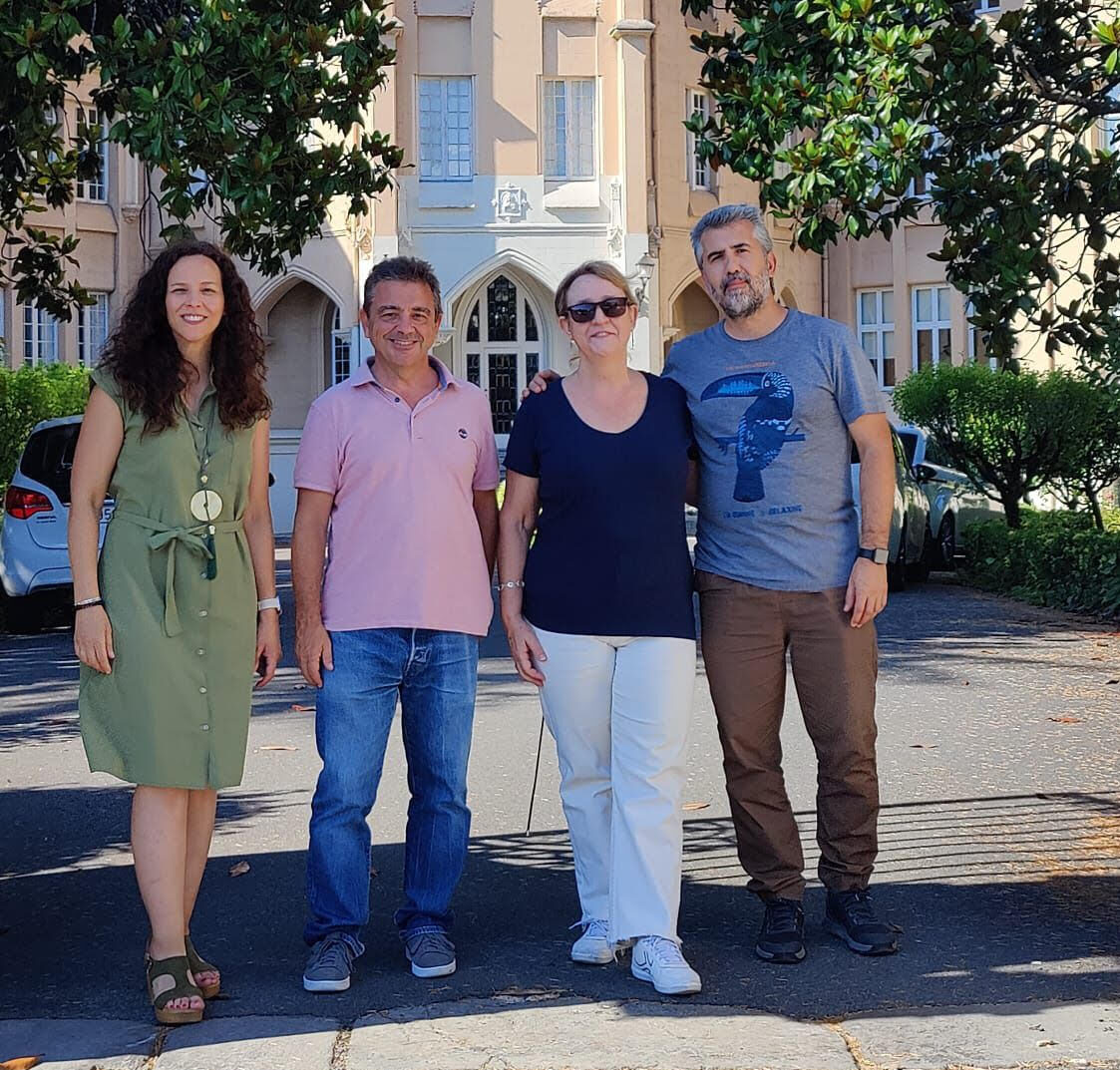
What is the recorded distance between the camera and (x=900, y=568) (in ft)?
66.4

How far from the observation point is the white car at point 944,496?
22.1 meters

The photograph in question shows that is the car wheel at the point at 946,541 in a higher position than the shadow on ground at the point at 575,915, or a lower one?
higher

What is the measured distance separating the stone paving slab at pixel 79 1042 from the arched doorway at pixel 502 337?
32.3 meters

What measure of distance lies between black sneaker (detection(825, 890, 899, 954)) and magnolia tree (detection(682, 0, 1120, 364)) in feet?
16.9

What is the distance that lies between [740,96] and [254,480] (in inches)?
229

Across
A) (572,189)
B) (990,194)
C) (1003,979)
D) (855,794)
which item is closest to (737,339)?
(855,794)

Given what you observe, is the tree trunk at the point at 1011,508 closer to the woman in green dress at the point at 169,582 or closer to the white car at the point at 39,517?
the white car at the point at 39,517

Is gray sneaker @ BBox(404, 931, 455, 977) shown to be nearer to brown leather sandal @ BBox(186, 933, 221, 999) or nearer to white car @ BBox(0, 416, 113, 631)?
brown leather sandal @ BBox(186, 933, 221, 999)

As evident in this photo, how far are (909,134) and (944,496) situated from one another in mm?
12767

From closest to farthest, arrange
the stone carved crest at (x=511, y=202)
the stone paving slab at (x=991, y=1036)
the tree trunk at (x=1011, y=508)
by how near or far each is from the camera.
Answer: the stone paving slab at (x=991, y=1036) < the tree trunk at (x=1011, y=508) < the stone carved crest at (x=511, y=202)

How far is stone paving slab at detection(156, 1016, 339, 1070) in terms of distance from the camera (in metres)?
4.59

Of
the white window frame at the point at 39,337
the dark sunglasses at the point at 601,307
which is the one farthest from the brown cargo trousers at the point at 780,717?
the white window frame at the point at 39,337

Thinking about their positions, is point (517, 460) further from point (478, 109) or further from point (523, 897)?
point (478, 109)

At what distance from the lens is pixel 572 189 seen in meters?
36.0
